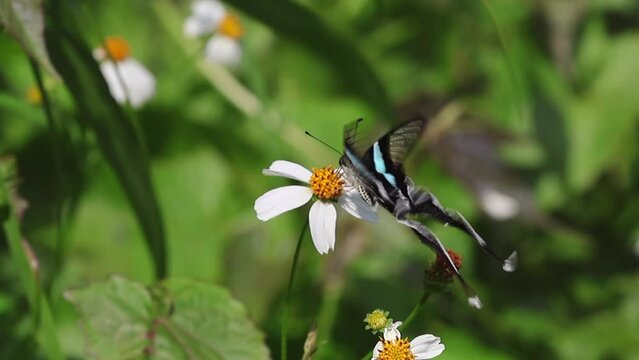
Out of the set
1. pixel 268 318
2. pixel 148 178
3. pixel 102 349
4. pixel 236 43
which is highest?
pixel 236 43

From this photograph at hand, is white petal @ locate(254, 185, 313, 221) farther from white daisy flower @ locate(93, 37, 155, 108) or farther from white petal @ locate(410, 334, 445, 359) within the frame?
white daisy flower @ locate(93, 37, 155, 108)

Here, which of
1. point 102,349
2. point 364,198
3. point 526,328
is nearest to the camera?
point 364,198

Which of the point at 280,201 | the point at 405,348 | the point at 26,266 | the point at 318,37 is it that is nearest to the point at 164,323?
the point at 26,266

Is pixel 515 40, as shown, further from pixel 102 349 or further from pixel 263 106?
pixel 102 349

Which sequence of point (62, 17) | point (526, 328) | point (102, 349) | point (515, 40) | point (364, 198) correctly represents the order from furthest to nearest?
1. point (515, 40)
2. point (526, 328)
3. point (62, 17)
4. point (102, 349)
5. point (364, 198)

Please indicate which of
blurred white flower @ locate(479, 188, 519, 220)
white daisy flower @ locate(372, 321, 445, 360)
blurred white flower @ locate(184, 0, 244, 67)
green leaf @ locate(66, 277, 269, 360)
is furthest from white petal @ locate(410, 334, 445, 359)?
blurred white flower @ locate(184, 0, 244, 67)

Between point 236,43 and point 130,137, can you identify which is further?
point 236,43

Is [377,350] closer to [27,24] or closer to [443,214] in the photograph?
[443,214]

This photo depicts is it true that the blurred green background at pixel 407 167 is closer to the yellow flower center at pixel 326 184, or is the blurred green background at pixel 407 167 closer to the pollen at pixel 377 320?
the yellow flower center at pixel 326 184

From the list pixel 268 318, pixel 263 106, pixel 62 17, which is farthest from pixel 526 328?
pixel 62 17
